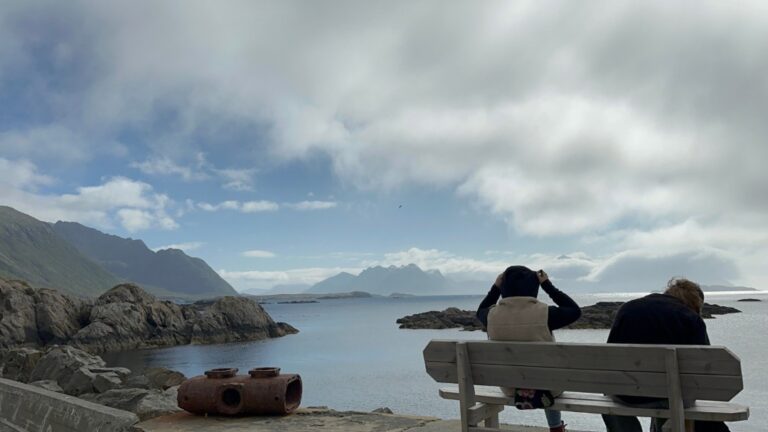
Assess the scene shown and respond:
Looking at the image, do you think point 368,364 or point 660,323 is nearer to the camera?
point 660,323

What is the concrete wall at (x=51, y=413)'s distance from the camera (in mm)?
5992

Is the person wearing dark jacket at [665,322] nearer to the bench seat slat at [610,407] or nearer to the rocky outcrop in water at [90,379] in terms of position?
the bench seat slat at [610,407]

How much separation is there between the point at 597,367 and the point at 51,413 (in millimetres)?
6117

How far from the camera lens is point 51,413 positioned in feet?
23.0

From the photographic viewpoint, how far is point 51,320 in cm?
6006

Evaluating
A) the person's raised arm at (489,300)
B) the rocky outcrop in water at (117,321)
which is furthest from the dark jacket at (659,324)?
the rocky outcrop in water at (117,321)

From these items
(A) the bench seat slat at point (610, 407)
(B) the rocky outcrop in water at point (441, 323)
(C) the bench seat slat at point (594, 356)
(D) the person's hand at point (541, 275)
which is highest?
(D) the person's hand at point (541, 275)

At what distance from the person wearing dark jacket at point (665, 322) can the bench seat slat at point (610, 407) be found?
8cm

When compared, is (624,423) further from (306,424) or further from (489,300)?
(306,424)

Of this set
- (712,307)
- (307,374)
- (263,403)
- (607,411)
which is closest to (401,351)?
(307,374)

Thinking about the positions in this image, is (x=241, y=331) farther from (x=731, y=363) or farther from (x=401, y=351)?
(x=731, y=363)

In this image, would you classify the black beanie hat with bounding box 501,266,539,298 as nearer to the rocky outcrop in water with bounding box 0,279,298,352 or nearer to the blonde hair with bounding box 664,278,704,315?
the blonde hair with bounding box 664,278,704,315

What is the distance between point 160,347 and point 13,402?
60748mm

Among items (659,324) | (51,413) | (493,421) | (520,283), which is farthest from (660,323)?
(51,413)
